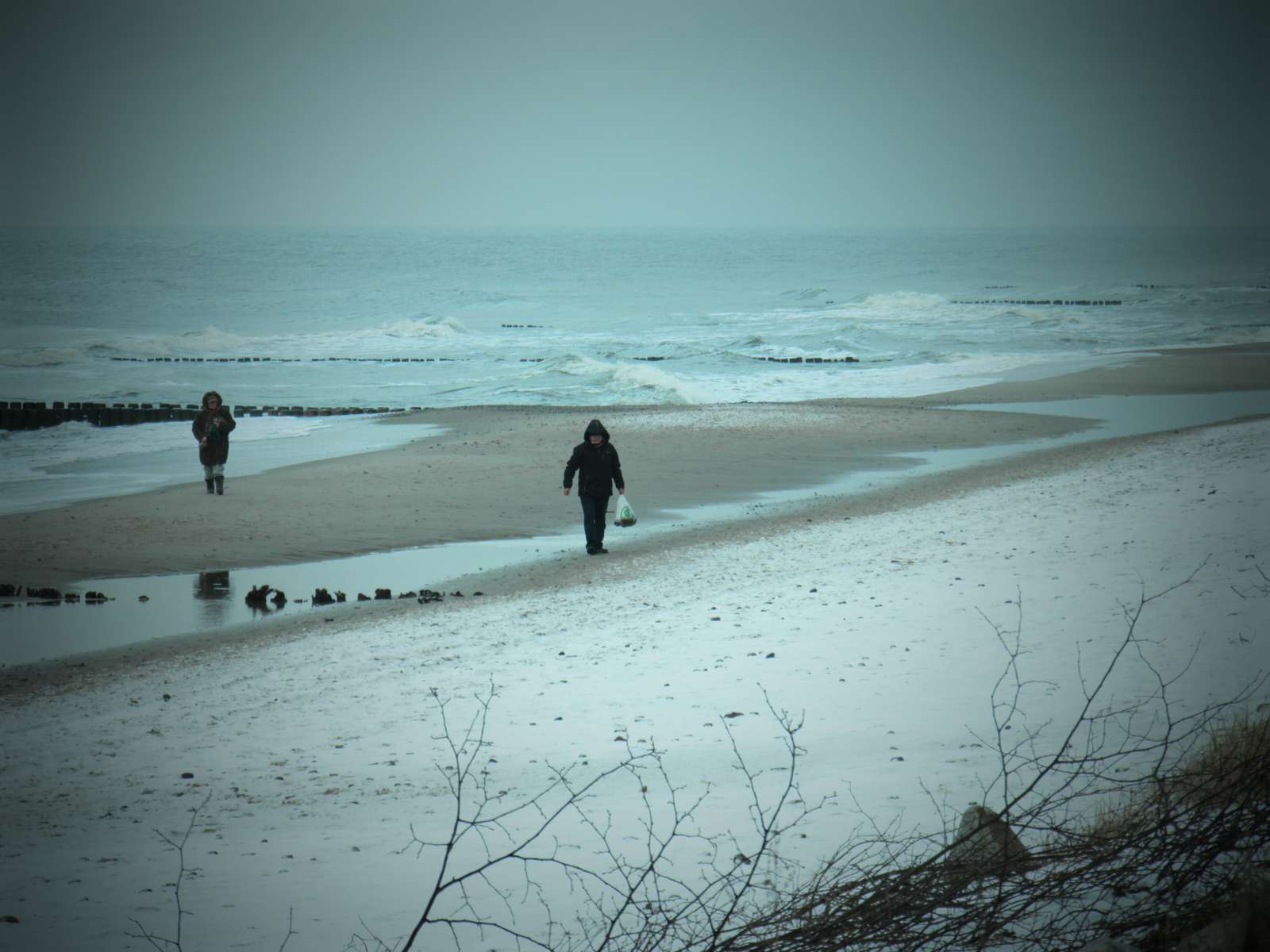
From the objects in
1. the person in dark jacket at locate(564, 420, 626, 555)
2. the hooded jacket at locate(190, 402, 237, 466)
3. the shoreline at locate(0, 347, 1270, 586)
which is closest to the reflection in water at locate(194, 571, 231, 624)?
the shoreline at locate(0, 347, 1270, 586)

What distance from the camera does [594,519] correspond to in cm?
1263

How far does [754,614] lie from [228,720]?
4.11m

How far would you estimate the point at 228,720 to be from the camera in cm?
739

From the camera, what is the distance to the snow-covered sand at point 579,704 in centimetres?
502

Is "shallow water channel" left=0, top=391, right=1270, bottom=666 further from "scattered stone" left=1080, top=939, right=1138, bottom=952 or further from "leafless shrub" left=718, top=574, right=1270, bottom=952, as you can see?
"scattered stone" left=1080, top=939, right=1138, bottom=952

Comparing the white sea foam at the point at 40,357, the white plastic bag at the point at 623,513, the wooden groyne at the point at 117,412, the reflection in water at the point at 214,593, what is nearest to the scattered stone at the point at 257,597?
the reflection in water at the point at 214,593

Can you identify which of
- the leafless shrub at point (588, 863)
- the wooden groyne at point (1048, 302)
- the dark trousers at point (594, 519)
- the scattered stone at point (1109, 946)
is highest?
the wooden groyne at point (1048, 302)

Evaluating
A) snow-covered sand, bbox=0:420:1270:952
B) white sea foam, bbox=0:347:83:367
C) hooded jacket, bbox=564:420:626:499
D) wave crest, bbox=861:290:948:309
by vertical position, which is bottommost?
snow-covered sand, bbox=0:420:1270:952

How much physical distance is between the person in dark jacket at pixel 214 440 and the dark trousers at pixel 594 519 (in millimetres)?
6256

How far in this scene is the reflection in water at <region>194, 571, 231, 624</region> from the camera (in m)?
10.7

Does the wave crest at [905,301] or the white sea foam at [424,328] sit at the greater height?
the wave crest at [905,301]

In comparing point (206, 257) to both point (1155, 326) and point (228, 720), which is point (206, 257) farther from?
point (228, 720)

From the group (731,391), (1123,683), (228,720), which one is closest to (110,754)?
(228,720)

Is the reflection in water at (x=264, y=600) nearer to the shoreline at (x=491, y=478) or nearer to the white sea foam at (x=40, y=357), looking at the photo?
the shoreline at (x=491, y=478)
